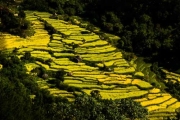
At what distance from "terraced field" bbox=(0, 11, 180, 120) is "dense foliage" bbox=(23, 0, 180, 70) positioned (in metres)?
2.29

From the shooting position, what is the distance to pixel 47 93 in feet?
76.8

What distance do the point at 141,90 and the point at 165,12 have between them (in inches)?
465

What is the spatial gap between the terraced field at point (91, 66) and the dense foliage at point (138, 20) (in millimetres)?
2288

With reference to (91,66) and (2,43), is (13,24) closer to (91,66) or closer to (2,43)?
(2,43)

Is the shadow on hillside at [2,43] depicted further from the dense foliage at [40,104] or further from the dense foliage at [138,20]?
the dense foliage at [138,20]

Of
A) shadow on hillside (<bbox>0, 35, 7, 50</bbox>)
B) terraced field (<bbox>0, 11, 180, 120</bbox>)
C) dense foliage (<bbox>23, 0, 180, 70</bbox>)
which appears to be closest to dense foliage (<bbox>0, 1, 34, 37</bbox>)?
terraced field (<bbox>0, 11, 180, 120</bbox>)

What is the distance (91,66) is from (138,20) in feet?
30.8

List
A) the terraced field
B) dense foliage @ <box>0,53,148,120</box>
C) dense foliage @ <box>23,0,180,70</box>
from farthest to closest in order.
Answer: dense foliage @ <box>23,0,180,70</box> → the terraced field → dense foliage @ <box>0,53,148,120</box>

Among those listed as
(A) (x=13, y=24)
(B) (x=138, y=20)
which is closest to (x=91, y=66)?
(A) (x=13, y=24)

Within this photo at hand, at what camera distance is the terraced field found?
2556cm

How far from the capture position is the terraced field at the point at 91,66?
25562 millimetres

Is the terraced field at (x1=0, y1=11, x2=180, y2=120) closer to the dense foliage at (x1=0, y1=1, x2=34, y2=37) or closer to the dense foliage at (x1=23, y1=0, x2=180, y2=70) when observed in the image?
the dense foliage at (x1=0, y1=1, x2=34, y2=37)

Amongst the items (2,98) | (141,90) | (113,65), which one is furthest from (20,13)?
(2,98)

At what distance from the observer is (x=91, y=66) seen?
2959cm
